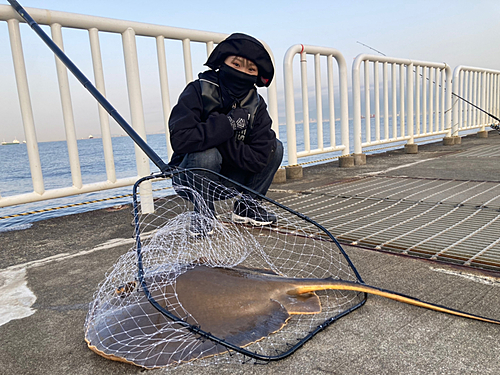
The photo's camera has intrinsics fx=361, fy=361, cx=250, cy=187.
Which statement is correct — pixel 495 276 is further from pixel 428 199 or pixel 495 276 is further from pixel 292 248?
pixel 428 199

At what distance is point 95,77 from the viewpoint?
4.27 meters

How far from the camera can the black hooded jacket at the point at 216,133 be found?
3094mm

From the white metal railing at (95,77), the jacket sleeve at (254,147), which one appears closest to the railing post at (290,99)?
the white metal railing at (95,77)

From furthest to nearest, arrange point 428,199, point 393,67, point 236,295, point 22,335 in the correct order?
point 393,67, point 428,199, point 22,335, point 236,295

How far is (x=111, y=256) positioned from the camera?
3047mm

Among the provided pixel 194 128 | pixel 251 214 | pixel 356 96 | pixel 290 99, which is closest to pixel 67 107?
pixel 194 128

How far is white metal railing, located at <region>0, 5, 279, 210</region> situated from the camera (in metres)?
3.89

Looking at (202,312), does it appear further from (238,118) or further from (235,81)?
(235,81)

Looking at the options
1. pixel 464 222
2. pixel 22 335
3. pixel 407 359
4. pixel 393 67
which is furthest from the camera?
pixel 393 67

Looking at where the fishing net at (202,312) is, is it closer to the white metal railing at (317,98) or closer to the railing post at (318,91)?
the white metal railing at (317,98)

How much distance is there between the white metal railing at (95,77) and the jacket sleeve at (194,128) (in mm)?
929

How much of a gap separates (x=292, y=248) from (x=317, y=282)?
1.07 meters

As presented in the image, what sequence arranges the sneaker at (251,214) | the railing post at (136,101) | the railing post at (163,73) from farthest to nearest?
1. the railing post at (163,73)
2. the railing post at (136,101)
3. the sneaker at (251,214)

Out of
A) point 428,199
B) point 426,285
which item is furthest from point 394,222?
point 426,285
